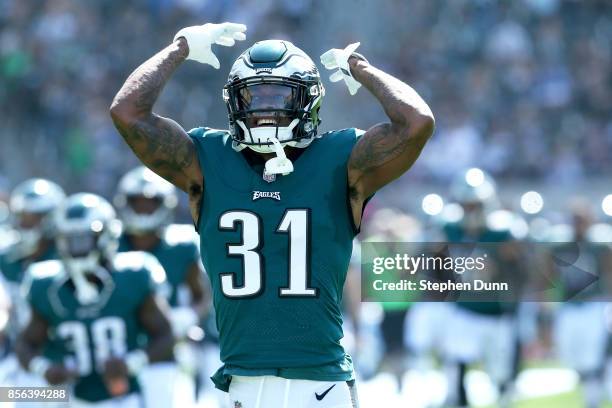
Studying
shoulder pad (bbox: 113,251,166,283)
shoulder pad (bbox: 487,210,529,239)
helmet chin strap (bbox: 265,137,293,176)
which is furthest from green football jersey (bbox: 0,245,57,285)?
helmet chin strap (bbox: 265,137,293,176)

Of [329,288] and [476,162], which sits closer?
[329,288]

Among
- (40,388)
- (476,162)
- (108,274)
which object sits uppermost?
(476,162)

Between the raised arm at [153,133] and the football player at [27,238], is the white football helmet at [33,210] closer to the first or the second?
the football player at [27,238]

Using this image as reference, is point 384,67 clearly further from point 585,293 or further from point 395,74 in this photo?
point 585,293

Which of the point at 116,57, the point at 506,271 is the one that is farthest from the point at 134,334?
the point at 116,57

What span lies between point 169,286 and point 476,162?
7.18 meters

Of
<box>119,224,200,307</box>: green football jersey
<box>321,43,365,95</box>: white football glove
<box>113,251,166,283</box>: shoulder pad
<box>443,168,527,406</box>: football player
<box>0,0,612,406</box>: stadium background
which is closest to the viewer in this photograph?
<box>321,43,365,95</box>: white football glove

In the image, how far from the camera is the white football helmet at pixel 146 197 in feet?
26.5

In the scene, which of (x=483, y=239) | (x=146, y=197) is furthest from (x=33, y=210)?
(x=483, y=239)

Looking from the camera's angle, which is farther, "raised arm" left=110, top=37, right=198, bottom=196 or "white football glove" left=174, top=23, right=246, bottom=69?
"white football glove" left=174, top=23, right=246, bottom=69

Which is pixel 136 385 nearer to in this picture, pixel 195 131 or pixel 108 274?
pixel 108 274

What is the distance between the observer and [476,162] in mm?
14438

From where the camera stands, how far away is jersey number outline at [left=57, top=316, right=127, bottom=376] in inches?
231

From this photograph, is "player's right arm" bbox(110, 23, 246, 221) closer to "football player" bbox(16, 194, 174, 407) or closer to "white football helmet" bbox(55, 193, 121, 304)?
"football player" bbox(16, 194, 174, 407)
